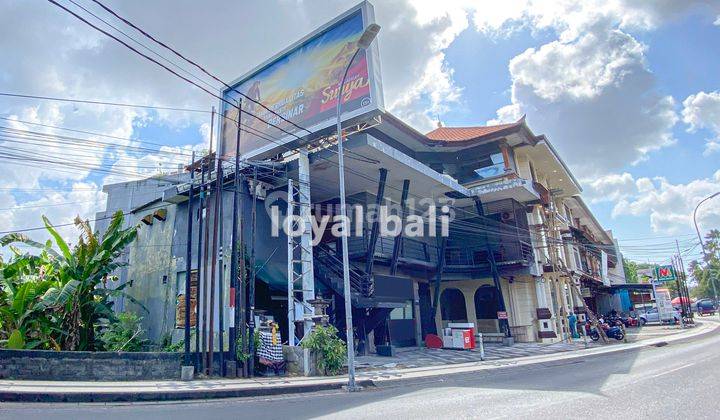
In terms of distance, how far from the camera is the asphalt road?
6652 millimetres

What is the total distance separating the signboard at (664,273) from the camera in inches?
1453

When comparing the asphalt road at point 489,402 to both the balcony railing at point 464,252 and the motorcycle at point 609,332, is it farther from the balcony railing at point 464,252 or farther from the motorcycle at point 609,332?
the motorcycle at point 609,332

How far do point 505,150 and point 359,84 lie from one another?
40.3 feet

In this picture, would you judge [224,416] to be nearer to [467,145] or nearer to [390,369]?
[390,369]

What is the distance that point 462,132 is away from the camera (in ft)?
89.0

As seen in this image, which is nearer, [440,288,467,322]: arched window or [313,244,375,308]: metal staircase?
[313,244,375,308]: metal staircase

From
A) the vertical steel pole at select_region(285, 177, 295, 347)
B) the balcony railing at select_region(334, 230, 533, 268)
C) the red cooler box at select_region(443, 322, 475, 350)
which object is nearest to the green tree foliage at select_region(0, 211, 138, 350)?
the vertical steel pole at select_region(285, 177, 295, 347)

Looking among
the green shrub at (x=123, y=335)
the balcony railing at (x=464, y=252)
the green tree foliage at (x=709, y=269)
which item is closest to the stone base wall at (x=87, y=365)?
the green shrub at (x=123, y=335)

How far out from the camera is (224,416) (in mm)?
6965

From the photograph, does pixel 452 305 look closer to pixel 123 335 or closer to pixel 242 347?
pixel 242 347

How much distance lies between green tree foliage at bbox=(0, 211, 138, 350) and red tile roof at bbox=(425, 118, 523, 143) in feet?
56.3

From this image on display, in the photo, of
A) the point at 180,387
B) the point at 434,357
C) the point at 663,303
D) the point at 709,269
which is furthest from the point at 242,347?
the point at 709,269

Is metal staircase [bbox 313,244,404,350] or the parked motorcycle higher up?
metal staircase [bbox 313,244,404,350]

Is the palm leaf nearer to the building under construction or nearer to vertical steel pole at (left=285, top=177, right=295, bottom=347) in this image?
the building under construction
